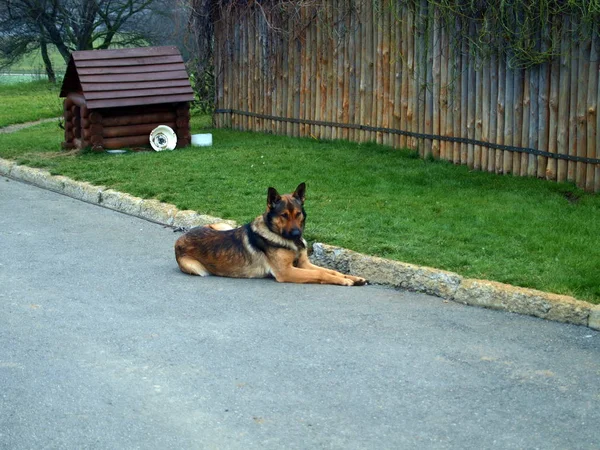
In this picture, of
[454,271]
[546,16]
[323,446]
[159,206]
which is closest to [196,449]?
[323,446]

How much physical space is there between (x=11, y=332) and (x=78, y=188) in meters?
6.47

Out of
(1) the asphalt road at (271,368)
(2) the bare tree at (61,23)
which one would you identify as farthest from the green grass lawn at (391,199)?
(2) the bare tree at (61,23)

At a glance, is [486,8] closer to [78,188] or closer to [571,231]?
[571,231]

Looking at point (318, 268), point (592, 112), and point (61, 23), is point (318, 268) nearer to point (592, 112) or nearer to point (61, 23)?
point (592, 112)

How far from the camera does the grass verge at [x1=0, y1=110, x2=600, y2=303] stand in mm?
8398

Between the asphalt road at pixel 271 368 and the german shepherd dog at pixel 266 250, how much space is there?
0.48 ft

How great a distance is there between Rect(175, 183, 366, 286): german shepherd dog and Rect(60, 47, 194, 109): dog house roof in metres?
7.48

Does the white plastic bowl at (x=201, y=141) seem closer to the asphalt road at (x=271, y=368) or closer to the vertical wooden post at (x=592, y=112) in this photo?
the vertical wooden post at (x=592, y=112)

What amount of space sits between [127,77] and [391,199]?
6.79 metres

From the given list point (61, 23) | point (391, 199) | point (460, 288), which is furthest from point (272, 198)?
point (61, 23)

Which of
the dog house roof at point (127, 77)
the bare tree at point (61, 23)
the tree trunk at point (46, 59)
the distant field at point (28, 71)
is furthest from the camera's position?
the distant field at point (28, 71)

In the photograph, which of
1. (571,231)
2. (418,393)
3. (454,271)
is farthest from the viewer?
(571,231)

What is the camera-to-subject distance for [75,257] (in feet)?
31.4

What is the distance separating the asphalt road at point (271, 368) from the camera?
17.0 ft
